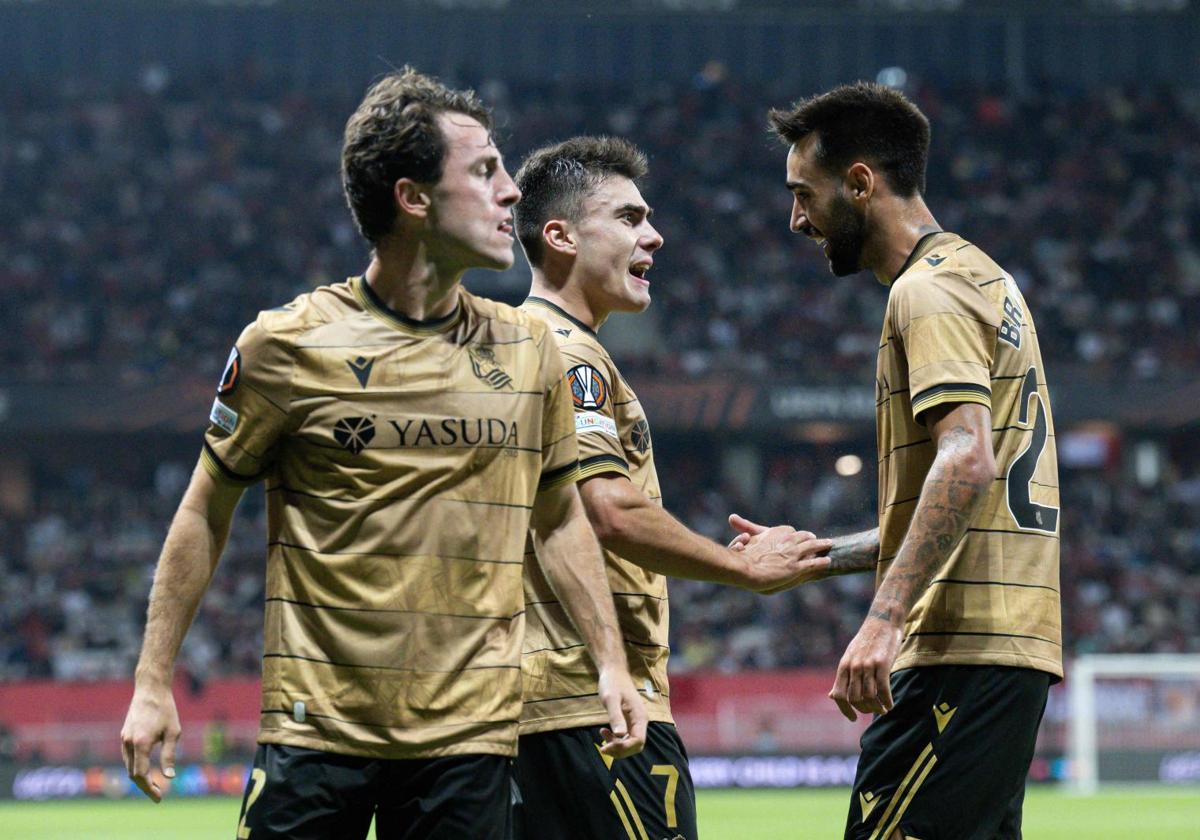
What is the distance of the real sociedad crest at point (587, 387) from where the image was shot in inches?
177

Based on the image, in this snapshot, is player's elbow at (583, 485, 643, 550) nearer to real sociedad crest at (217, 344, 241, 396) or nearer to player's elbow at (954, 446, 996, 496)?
player's elbow at (954, 446, 996, 496)

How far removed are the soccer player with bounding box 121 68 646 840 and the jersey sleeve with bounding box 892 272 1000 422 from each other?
92 cm

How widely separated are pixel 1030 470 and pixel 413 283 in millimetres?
1567

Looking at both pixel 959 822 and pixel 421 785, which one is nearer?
pixel 421 785

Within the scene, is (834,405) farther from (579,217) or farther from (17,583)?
(579,217)

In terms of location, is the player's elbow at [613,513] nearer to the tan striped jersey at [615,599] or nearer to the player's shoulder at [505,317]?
the tan striped jersey at [615,599]

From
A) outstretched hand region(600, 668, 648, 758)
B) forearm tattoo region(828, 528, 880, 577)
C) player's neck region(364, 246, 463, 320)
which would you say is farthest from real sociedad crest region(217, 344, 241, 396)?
forearm tattoo region(828, 528, 880, 577)

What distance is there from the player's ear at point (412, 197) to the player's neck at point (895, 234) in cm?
127

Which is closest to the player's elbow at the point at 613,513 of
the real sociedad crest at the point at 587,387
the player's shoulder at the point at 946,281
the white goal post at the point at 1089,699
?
the real sociedad crest at the point at 587,387

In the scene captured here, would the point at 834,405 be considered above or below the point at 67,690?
above

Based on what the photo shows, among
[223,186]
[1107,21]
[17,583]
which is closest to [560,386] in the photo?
[17,583]

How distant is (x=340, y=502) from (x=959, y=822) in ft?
5.46

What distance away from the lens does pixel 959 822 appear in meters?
3.91

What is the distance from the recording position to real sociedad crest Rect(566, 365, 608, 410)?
4.50 m
